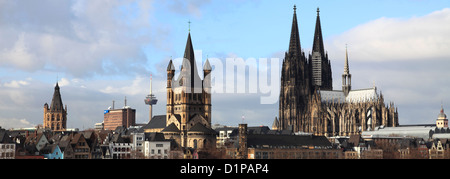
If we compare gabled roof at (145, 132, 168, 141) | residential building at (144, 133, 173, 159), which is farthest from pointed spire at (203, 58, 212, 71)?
→ residential building at (144, 133, 173, 159)

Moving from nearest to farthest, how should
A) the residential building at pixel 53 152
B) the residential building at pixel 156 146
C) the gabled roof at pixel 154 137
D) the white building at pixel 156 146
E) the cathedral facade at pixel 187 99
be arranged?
the residential building at pixel 53 152
the residential building at pixel 156 146
the white building at pixel 156 146
the gabled roof at pixel 154 137
the cathedral facade at pixel 187 99

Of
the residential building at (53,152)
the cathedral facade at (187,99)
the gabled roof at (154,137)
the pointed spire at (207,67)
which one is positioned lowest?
the residential building at (53,152)

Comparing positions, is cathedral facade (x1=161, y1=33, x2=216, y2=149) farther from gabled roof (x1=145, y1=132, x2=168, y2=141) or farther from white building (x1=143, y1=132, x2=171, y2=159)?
white building (x1=143, y1=132, x2=171, y2=159)

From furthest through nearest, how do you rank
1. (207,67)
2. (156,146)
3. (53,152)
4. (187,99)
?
(207,67) → (187,99) → (156,146) → (53,152)

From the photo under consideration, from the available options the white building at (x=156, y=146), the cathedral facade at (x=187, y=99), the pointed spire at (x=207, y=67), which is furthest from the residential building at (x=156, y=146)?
the pointed spire at (x=207, y=67)

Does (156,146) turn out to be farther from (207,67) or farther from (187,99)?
(207,67)

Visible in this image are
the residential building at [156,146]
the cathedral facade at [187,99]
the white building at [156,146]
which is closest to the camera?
the residential building at [156,146]

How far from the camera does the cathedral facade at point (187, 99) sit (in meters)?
188

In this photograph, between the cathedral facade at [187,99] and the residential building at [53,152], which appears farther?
the cathedral facade at [187,99]

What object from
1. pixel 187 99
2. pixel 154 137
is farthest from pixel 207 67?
pixel 154 137

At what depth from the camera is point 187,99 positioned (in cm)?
19188

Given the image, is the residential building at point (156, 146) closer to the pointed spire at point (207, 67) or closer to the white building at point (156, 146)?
the white building at point (156, 146)
